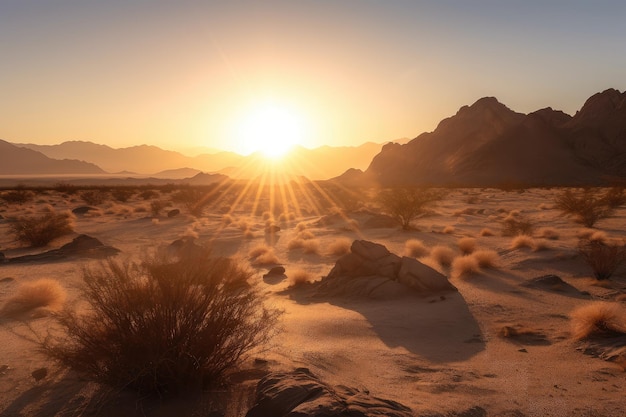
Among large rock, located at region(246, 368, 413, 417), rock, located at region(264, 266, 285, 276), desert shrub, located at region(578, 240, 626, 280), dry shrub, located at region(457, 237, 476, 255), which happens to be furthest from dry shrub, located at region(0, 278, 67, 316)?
desert shrub, located at region(578, 240, 626, 280)

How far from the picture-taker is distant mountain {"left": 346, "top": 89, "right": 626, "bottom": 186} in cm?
9994

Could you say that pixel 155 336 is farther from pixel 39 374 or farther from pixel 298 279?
pixel 298 279

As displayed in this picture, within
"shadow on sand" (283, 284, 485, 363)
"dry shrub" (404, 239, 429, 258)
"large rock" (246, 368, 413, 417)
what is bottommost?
"dry shrub" (404, 239, 429, 258)

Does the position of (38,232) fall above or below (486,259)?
below

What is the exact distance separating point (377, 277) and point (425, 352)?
408 cm

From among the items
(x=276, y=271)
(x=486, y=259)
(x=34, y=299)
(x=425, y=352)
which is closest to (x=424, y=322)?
(x=425, y=352)

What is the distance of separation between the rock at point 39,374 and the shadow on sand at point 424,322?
16.6 feet

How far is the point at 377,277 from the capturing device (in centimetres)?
1149

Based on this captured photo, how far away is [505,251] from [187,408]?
43.4 ft

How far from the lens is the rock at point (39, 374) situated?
18.8ft

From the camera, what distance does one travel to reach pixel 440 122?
5527 inches

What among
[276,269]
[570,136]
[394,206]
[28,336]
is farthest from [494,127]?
[28,336]

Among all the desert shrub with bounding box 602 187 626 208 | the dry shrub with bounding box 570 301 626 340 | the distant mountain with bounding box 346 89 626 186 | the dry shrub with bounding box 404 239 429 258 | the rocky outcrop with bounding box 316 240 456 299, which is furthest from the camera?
the distant mountain with bounding box 346 89 626 186

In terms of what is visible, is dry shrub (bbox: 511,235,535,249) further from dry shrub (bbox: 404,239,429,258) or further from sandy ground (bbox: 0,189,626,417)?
dry shrub (bbox: 404,239,429,258)
